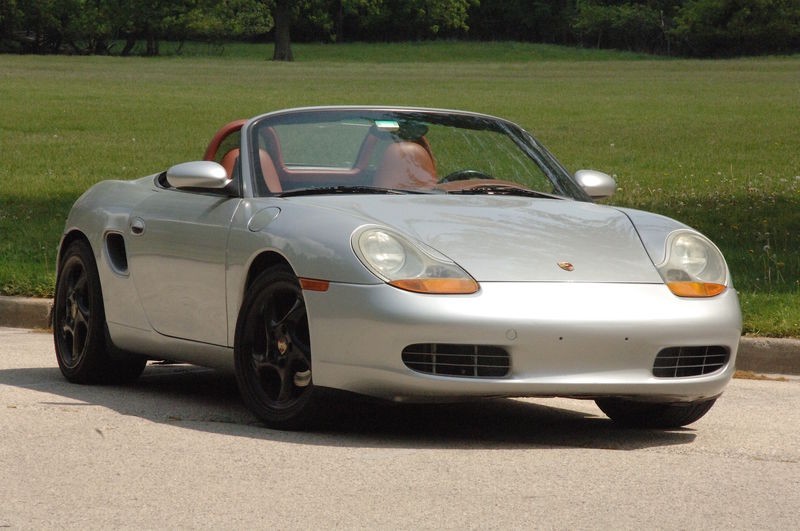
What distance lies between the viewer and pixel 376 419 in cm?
628

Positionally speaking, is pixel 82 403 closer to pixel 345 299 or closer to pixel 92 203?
pixel 92 203

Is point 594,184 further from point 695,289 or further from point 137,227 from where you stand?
point 137,227

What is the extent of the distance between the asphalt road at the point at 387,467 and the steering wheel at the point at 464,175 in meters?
1.03

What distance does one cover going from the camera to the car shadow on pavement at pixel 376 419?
18.8 feet

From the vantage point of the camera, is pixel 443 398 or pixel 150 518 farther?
pixel 443 398

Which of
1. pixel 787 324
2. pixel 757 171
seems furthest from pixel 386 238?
pixel 757 171

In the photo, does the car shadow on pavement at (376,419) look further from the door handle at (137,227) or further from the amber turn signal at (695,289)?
the door handle at (137,227)

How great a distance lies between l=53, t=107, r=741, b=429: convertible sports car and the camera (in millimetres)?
5430

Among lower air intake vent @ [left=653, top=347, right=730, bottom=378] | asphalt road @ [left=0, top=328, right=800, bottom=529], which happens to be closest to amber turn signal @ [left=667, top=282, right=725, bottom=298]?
lower air intake vent @ [left=653, top=347, right=730, bottom=378]

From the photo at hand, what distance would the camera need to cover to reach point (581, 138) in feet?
88.1

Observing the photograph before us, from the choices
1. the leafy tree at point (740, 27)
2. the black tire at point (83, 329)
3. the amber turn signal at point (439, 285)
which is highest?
the amber turn signal at point (439, 285)

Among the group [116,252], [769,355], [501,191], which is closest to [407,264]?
[501,191]

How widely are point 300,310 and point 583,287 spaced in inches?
42.6

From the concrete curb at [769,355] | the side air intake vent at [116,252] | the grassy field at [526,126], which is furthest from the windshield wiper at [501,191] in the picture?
the grassy field at [526,126]
